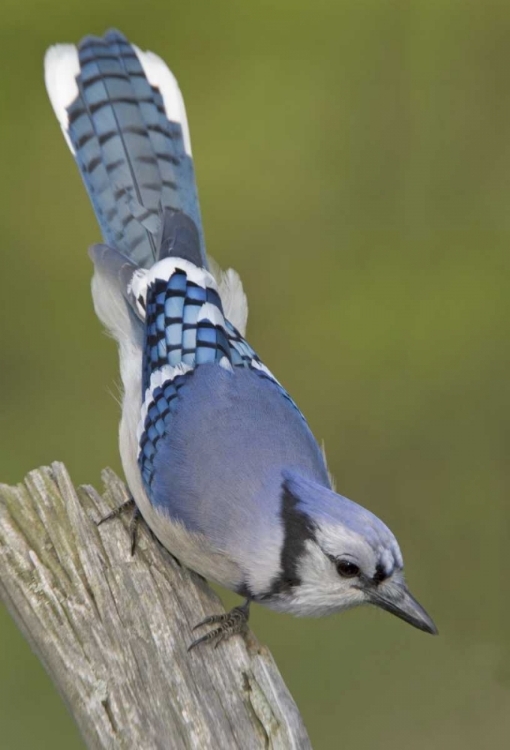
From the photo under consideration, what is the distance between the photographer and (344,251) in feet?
12.5

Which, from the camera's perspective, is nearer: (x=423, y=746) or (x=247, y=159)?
(x=423, y=746)

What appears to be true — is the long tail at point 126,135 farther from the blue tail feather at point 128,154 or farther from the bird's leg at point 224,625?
the bird's leg at point 224,625

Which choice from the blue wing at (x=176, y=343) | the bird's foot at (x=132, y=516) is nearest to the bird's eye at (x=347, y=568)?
the bird's foot at (x=132, y=516)

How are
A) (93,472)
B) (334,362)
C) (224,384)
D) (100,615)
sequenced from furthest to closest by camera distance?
(334,362) < (93,472) < (224,384) < (100,615)

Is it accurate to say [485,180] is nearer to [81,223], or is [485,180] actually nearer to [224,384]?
[81,223]

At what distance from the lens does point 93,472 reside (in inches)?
137

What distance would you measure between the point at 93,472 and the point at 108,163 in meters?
0.89

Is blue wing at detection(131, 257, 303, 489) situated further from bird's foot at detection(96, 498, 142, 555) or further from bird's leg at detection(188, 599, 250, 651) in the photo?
bird's leg at detection(188, 599, 250, 651)

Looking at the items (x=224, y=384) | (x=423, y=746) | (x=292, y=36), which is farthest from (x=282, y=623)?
(x=292, y=36)

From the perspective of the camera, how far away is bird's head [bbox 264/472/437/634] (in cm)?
212

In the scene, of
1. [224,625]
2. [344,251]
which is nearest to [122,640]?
[224,625]

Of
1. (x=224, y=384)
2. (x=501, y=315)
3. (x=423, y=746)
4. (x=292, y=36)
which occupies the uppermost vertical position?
(x=292, y=36)

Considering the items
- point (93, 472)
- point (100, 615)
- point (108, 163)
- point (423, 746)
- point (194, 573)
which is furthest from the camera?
point (93, 472)

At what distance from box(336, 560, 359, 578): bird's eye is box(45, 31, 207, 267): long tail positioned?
941 millimetres
